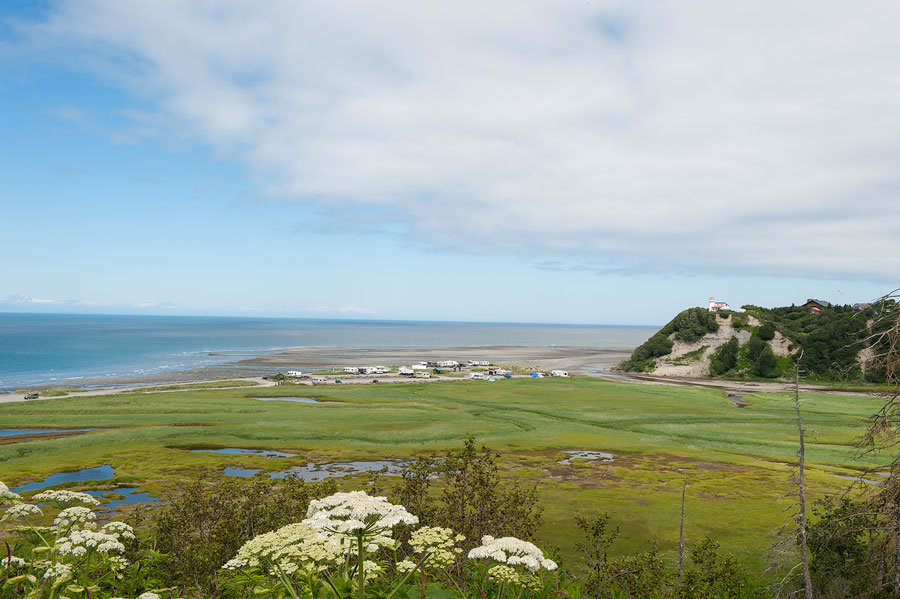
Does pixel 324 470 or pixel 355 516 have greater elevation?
pixel 355 516

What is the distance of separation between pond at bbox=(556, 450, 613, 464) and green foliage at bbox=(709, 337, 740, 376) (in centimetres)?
9048

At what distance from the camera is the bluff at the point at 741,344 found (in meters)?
111

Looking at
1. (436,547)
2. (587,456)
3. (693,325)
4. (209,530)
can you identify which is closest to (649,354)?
(693,325)

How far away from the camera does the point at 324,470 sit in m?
38.7

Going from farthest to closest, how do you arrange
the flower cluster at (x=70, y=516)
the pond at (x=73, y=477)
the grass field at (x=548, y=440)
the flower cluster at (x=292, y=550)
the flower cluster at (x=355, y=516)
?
1. the pond at (x=73, y=477)
2. the grass field at (x=548, y=440)
3. the flower cluster at (x=70, y=516)
4. the flower cluster at (x=292, y=550)
5. the flower cluster at (x=355, y=516)

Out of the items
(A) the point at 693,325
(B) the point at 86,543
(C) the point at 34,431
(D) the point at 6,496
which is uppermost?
(A) the point at 693,325

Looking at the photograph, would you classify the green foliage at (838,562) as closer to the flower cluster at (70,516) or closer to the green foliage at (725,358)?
the flower cluster at (70,516)

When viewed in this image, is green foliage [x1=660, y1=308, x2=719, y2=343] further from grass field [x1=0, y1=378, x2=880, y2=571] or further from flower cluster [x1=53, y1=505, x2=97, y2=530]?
flower cluster [x1=53, y1=505, x2=97, y2=530]

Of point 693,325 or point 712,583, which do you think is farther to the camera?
point 693,325

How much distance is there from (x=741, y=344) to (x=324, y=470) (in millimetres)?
118403

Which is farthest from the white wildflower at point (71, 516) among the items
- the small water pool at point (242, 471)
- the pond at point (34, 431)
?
the pond at point (34, 431)

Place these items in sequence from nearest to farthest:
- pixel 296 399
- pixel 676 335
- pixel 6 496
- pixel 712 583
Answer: pixel 6 496
pixel 712 583
pixel 296 399
pixel 676 335

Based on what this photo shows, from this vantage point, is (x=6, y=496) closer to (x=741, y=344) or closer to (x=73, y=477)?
(x=73, y=477)

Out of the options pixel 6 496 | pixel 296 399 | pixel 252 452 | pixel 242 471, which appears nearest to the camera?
pixel 6 496
